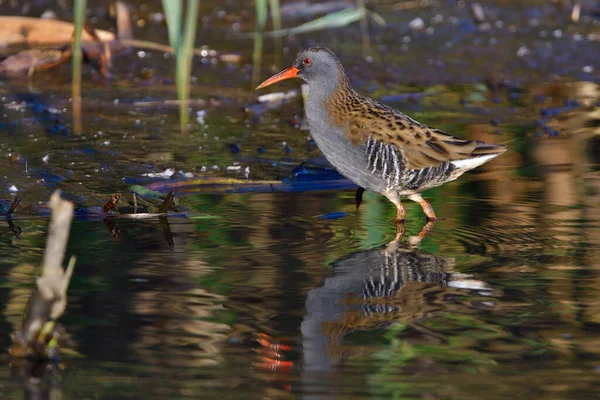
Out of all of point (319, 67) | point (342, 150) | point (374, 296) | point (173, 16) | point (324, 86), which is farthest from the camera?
point (319, 67)

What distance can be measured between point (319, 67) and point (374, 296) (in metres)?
2.31

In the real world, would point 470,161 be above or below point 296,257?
above

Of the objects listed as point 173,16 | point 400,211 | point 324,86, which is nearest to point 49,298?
point 173,16

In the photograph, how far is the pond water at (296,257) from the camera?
3533 millimetres

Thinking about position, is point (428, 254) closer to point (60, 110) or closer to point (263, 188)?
point (263, 188)

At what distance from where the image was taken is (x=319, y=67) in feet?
20.9

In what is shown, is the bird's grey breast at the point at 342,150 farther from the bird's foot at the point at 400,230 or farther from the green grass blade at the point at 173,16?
the green grass blade at the point at 173,16

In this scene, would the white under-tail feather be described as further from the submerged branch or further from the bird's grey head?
the submerged branch

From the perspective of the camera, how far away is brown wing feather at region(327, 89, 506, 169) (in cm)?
590

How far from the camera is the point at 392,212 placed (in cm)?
623

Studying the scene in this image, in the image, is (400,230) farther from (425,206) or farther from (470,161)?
(470,161)

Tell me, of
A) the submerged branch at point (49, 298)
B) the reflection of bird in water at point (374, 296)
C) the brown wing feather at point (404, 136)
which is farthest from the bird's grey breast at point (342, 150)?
the submerged branch at point (49, 298)

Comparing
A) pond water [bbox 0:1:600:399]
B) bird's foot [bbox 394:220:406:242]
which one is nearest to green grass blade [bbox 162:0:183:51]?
pond water [bbox 0:1:600:399]

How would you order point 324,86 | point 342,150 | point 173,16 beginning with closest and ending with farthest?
point 173,16 < point 342,150 < point 324,86
